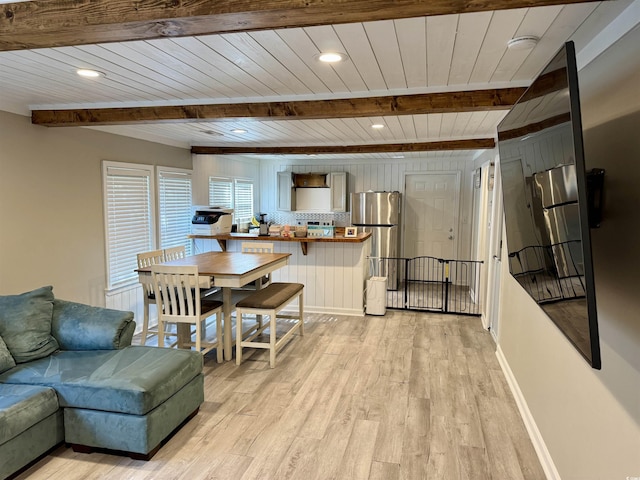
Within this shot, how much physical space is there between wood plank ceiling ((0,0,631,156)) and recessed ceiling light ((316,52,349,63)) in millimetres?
41

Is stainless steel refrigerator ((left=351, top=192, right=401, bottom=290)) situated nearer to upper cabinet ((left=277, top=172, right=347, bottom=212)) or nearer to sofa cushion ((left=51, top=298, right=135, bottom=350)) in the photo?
upper cabinet ((left=277, top=172, right=347, bottom=212))

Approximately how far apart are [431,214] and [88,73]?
6212 mm

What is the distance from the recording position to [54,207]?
3.71 m

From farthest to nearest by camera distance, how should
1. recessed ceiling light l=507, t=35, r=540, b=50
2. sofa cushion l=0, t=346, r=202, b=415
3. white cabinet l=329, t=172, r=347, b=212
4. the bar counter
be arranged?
white cabinet l=329, t=172, r=347, b=212, the bar counter, sofa cushion l=0, t=346, r=202, b=415, recessed ceiling light l=507, t=35, r=540, b=50

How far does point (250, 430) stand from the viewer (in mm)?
2719

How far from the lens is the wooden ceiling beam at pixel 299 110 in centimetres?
273

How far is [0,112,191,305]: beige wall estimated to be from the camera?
3312 millimetres

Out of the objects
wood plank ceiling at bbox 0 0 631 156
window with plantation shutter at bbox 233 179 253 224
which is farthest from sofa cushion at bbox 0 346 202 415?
window with plantation shutter at bbox 233 179 253 224

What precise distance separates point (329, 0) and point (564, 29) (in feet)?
3.82

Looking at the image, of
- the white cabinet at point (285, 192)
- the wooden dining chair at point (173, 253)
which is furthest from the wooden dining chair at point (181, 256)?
the white cabinet at point (285, 192)

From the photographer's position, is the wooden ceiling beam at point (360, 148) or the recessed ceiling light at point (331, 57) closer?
the recessed ceiling light at point (331, 57)

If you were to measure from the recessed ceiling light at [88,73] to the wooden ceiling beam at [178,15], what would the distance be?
76cm

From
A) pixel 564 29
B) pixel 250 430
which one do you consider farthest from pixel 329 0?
pixel 250 430

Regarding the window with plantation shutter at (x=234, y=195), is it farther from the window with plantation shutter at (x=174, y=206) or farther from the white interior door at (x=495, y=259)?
the white interior door at (x=495, y=259)
